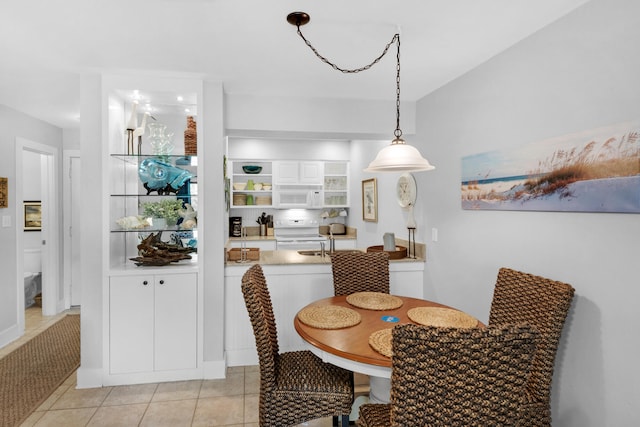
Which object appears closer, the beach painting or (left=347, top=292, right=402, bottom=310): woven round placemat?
the beach painting

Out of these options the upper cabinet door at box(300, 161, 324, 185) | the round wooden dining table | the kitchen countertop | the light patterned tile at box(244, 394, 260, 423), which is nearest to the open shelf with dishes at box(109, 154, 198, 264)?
the kitchen countertop

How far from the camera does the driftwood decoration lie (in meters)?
3.04

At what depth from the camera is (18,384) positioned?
2.96 meters

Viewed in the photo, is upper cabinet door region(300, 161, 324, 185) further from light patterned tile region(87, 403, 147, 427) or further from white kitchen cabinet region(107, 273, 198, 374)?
light patterned tile region(87, 403, 147, 427)

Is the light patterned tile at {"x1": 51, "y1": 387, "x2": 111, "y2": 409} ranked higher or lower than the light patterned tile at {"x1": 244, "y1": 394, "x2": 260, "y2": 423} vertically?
higher

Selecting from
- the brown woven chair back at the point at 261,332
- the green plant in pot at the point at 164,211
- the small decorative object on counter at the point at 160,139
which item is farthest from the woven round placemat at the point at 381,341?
the small decorative object on counter at the point at 160,139

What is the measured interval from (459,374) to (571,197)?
1266mm

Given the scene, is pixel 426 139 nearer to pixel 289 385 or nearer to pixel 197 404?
pixel 289 385

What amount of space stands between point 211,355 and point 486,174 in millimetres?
2567

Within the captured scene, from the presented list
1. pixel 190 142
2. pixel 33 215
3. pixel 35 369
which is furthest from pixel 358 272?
pixel 33 215

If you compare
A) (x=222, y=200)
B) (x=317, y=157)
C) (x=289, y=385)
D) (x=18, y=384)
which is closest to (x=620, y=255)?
(x=289, y=385)

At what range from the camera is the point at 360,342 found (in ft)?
5.95

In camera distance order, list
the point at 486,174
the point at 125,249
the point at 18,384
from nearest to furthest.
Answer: the point at 486,174
the point at 18,384
the point at 125,249

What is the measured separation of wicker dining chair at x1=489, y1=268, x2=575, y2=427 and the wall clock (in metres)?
1.71
